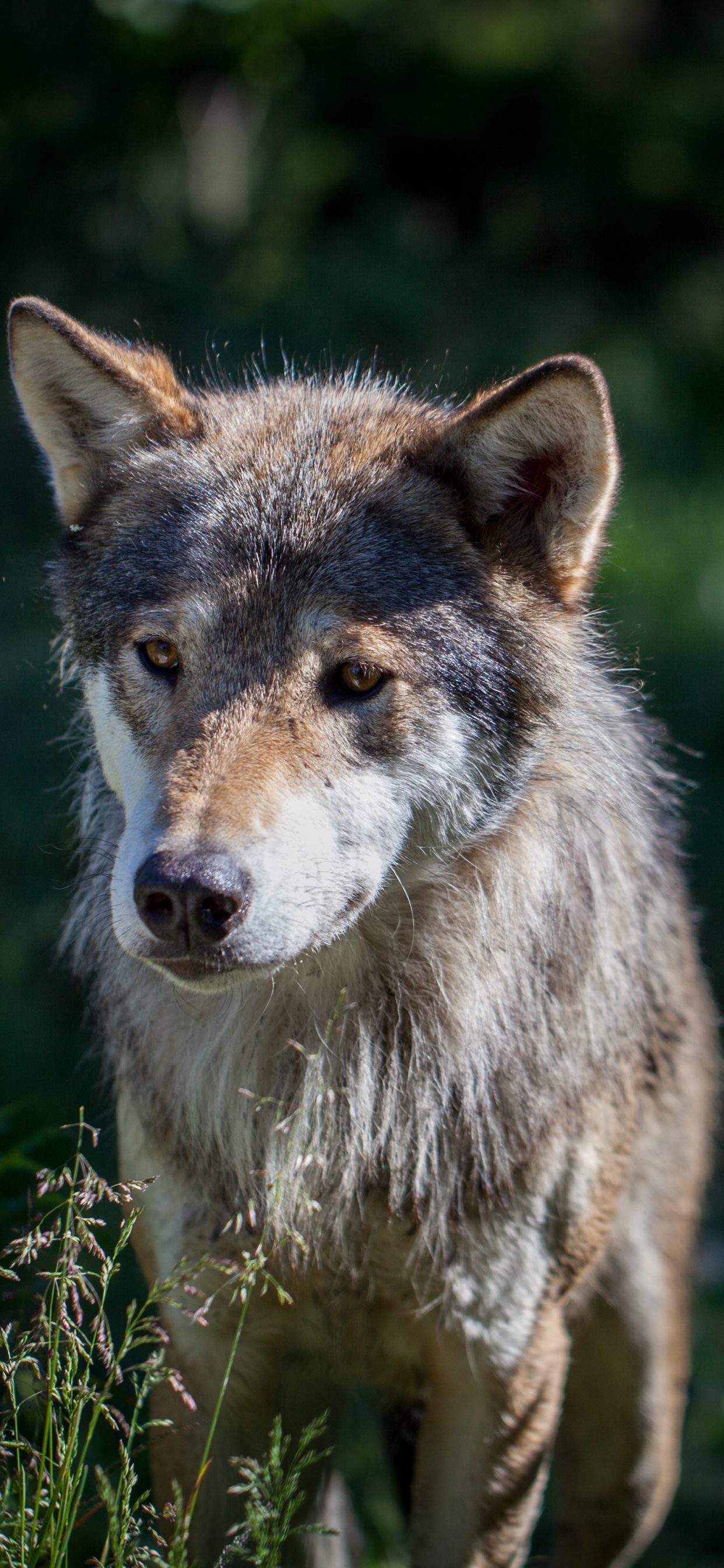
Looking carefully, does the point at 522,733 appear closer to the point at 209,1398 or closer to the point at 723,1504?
the point at 209,1398

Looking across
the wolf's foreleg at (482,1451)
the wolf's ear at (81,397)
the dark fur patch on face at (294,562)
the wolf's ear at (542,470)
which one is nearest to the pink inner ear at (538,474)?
the wolf's ear at (542,470)

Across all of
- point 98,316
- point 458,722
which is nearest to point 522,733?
point 458,722

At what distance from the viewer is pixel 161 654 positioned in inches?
99.5

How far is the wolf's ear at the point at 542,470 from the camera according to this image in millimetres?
2498

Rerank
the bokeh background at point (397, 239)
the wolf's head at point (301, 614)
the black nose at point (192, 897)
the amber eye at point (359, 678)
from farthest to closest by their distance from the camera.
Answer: the bokeh background at point (397, 239), the amber eye at point (359, 678), the wolf's head at point (301, 614), the black nose at point (192, 897)

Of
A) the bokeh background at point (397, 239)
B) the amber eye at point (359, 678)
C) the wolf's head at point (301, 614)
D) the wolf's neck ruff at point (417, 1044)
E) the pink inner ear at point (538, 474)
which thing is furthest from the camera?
the bokeh background at point (397, 239)

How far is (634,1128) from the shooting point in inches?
124

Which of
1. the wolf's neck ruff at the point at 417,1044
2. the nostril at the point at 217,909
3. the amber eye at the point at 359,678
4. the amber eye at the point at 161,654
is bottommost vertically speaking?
the wolf's neck ruff at the point at 417,1044

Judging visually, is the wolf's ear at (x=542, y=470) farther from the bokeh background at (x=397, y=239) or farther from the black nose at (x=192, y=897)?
the bokeh background at (x=397, y=239)

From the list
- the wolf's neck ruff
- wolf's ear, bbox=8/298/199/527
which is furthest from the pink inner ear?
wolf's ear, bbox=8/298/199/527

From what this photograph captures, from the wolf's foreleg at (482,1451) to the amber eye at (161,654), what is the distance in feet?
4.77

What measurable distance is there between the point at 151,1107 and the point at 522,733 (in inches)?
43.0

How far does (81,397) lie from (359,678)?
2.88 ft

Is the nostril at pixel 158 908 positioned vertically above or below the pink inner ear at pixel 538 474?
below
